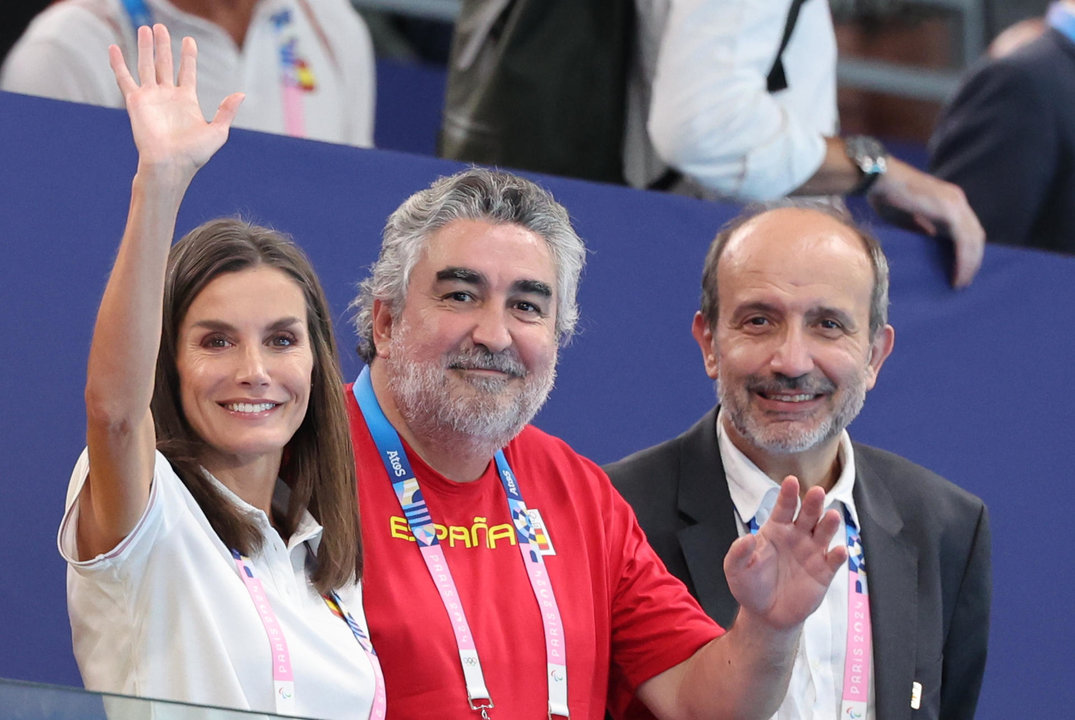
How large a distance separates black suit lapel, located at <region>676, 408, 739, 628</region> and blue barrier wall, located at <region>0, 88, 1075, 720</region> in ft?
0.83

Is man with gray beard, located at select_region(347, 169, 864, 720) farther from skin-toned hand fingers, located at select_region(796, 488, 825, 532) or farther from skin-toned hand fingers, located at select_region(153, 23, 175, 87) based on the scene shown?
skin-toned hand fingers, located at select_region(153, 23, 175, 87)

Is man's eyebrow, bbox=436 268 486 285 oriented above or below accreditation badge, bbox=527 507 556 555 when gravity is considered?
above

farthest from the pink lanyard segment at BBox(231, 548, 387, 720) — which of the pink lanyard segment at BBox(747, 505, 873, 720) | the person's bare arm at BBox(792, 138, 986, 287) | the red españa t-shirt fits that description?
the person's bare arm at BBox(792, 138, 986, 287)

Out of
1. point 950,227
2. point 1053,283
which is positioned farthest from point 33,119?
point 1053,283

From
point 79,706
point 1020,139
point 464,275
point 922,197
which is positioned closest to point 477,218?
point 464,275

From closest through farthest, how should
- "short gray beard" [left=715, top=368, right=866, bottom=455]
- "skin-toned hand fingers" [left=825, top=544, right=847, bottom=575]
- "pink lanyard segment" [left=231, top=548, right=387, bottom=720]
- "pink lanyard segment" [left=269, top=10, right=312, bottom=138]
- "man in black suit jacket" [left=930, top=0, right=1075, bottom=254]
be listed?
"pink lanyard segment" [left=231, top=548, right=387, bottom=720] < "skin-toned hand fingers" [left=825, top=544, right=847, bottom=575] < "short gray beard" [left=715, top=368, right=866, bottom=455] < "pink lanyard segment" [left=269, top=10, right=312, bottom=138] < "man in black suit jacket" [left=930, top=0, right=1075, bottom=254]

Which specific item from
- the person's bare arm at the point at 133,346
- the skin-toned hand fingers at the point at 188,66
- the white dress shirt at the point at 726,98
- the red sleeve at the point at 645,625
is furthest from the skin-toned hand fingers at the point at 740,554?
the white dress shirt at the point at 726,98

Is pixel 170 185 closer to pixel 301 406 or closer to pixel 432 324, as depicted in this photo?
pixel 301 406

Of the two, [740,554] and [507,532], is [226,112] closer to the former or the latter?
[507,532]

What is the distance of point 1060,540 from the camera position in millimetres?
2881

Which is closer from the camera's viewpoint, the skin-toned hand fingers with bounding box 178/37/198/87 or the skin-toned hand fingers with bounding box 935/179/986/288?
the skin-toned hand fingers with bounding box 178/37/198/87

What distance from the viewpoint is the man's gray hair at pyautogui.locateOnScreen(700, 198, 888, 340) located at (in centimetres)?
245

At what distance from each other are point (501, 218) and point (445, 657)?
0.59 meters

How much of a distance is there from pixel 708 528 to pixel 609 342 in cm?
51
